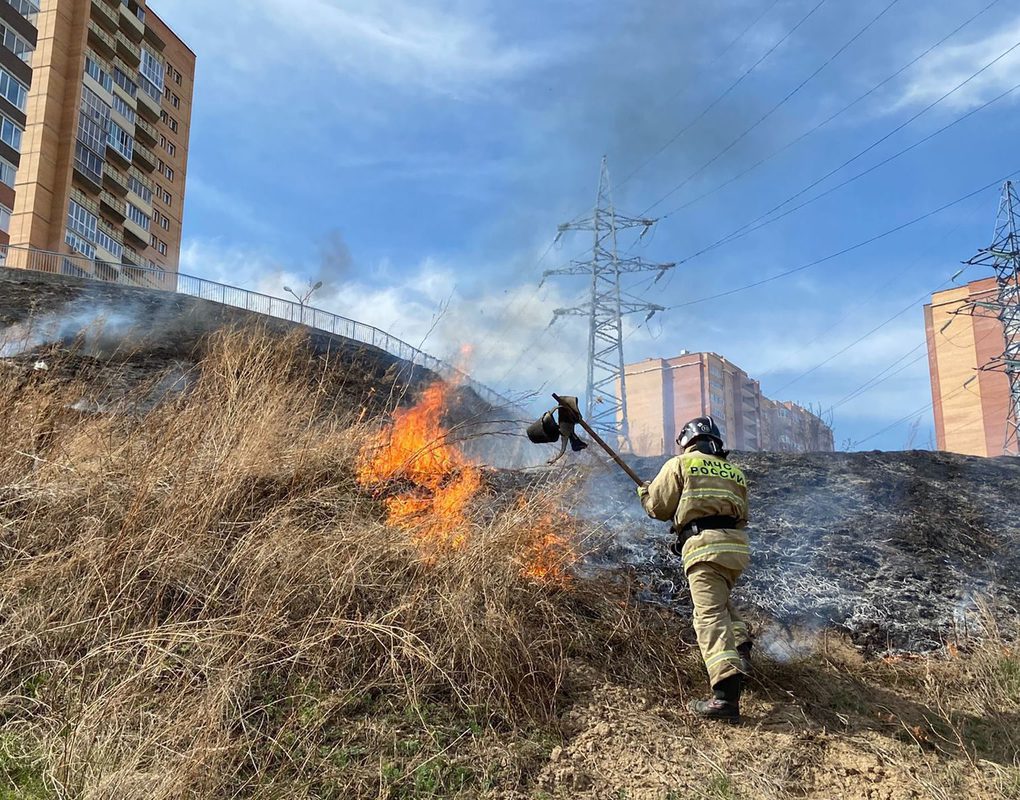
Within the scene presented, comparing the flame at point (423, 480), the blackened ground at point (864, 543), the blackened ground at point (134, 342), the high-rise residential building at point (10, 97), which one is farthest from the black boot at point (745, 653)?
the high-rise residential building at point (10, 97)

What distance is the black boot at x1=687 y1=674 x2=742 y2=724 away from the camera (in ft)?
13.5

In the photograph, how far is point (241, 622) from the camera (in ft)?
14.1

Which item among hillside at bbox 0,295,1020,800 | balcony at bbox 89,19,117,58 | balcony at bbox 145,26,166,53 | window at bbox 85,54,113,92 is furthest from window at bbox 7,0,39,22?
hillside at bbox 0,295,1020,800

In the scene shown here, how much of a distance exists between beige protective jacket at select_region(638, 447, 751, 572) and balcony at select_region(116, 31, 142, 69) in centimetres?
5132

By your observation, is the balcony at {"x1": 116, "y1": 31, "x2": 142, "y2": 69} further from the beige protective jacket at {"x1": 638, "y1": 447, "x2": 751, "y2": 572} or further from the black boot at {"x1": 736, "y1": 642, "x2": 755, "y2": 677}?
the black boot at {"x1": 736, "y1": 642, "x2": 755, "y2": 677}

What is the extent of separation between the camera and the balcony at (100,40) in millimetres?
42344

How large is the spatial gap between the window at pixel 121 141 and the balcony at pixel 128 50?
15.5 feet

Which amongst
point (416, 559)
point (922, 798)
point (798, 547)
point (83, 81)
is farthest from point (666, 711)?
point (83, 81)

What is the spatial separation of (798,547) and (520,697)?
3.27 meters

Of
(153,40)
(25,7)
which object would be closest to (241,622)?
(25,7)

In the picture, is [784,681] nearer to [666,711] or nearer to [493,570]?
[666,711]

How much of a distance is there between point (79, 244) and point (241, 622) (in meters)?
42.2

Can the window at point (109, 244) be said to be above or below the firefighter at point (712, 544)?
above

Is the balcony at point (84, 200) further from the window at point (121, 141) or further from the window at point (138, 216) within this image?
the window at point (121, 141)
